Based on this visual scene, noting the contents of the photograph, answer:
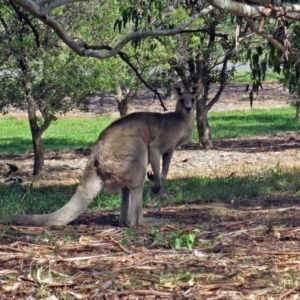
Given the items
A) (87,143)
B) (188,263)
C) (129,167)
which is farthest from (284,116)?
(188,263)

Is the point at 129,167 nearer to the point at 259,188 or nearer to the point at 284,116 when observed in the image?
the point at 259,188

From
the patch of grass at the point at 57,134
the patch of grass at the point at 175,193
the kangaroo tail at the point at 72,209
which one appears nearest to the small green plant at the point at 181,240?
the kangaroo tail at the point at 72,209

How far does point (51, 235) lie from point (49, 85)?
6387 mm

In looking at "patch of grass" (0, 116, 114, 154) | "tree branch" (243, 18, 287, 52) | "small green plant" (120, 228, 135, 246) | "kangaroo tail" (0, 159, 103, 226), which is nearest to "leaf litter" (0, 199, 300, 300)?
"small green plant" (120, 228, 135, 246)

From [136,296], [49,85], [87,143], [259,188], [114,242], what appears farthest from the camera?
[87,143]

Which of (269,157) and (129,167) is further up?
(129,167)

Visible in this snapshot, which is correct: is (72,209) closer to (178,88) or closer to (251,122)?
(178,88)

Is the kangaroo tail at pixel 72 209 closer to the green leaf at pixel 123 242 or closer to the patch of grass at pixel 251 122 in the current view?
the green leaf at pixel 123 242

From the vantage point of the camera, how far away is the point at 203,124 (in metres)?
18.4

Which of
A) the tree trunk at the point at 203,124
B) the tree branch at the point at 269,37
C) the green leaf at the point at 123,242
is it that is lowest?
the tree trunk at the point at 203,124

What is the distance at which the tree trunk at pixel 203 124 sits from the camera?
18250 millimetres

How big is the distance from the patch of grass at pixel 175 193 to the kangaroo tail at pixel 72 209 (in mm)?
1087

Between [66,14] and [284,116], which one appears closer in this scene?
[66,14]

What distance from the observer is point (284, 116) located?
27734mm
